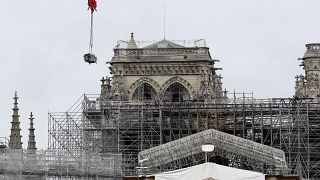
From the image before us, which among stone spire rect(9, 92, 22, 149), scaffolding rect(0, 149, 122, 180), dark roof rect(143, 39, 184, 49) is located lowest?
scaffolding rect(0, 149, 122, 180)

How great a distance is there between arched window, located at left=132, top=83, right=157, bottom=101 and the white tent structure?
29207 mm

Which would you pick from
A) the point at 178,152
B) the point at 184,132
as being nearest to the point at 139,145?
the point at 184,132

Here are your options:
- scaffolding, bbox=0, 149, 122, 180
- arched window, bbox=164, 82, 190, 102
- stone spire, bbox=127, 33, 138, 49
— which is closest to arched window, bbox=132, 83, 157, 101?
arched window, bbox=164, 82, 190, 102

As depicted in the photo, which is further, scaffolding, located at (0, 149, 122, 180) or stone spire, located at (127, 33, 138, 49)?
stone spire, located at (127, 33, 138, 49)

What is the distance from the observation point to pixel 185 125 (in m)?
92.1

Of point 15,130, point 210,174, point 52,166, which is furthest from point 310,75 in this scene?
point 210,174

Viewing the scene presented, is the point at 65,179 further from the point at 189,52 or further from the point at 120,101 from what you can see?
the point at 189,52

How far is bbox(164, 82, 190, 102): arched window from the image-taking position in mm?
99312

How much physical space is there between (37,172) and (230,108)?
16.6 meters

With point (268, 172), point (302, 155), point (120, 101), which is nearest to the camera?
point (268, 172)

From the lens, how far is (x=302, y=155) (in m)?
88.1

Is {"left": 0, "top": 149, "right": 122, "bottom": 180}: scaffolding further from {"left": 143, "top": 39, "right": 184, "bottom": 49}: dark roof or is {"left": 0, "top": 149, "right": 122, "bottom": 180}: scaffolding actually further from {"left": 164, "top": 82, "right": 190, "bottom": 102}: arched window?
{"left": 143, "top": 39, "right": 184, "bottom": 49}: dark roof

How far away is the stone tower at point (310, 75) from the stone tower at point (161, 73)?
667 centimetres

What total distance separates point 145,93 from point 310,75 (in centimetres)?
1330
